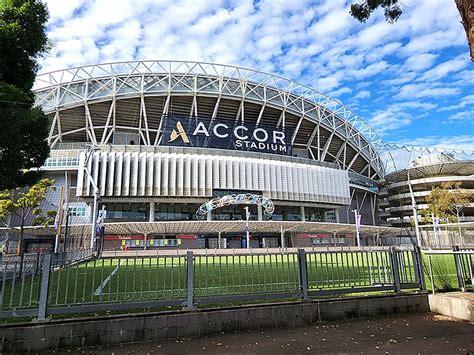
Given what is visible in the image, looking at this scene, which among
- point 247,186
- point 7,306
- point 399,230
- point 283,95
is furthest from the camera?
point 283,95

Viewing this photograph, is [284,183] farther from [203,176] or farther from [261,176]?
[203,176]

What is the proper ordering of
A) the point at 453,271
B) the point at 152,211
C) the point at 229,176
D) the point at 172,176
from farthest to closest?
the point at 229,176 → the point at 172,176 → the point at 152,211 → the point at 453,271

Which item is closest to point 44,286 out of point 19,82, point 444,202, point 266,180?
point 19,82

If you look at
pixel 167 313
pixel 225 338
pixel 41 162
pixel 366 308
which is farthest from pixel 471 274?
pixel 41 162

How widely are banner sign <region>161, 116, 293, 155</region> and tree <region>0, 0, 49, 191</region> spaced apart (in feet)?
141

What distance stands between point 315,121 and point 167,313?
212 ft

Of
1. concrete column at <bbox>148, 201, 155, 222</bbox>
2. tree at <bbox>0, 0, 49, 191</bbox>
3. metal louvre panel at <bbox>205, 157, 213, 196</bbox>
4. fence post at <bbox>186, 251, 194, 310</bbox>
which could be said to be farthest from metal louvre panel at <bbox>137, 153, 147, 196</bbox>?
fence post at <bbox>186, 251, 194, 310</bbox>

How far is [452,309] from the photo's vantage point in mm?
6941

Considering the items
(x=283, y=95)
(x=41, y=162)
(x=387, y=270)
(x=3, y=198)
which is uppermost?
(x=283, y=95)

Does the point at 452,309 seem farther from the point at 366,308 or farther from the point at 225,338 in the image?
the point at 225,338

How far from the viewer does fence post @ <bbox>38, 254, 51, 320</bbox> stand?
577 cm

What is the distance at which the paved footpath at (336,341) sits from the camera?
5172 millimetres

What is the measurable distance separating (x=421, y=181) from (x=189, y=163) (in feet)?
182

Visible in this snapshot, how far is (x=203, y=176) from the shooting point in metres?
53.2
